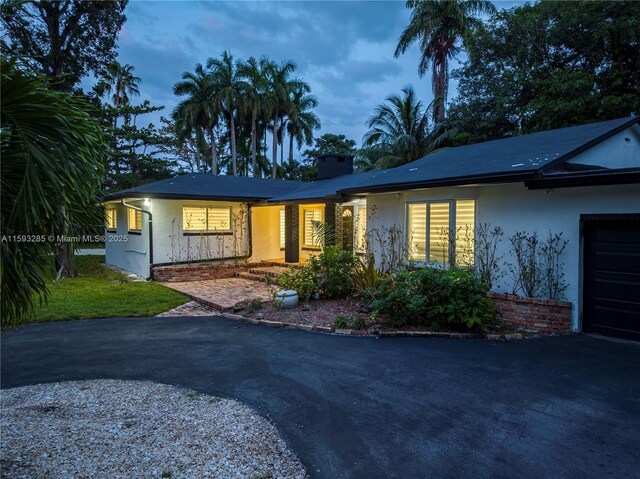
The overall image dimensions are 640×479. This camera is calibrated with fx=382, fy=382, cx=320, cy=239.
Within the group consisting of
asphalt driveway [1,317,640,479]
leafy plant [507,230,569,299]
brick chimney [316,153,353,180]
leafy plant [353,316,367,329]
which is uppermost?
brick chimney [316,153,353,180]

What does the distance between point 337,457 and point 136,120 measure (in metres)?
32.4

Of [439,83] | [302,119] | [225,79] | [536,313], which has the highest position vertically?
[225,79]

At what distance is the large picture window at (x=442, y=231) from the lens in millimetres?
8750

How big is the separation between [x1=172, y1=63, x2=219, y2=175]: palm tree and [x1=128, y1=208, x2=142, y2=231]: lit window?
17172 mm

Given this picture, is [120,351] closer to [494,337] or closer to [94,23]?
[494,337]

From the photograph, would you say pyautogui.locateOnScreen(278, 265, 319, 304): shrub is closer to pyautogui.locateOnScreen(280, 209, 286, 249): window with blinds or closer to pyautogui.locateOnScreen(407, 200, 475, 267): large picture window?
pyautogui.locateOnScreen(407, 200, 475, 267): large picture window

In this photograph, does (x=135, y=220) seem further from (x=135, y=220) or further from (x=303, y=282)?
(x=303, y=282)

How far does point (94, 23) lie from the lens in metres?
13.6

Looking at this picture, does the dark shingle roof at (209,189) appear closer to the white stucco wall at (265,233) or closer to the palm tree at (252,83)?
the white stucco wall at (265,233)

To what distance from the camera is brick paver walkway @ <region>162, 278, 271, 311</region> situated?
9539mm

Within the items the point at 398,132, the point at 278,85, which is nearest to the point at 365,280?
the point at 398,132

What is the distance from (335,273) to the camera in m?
9.35

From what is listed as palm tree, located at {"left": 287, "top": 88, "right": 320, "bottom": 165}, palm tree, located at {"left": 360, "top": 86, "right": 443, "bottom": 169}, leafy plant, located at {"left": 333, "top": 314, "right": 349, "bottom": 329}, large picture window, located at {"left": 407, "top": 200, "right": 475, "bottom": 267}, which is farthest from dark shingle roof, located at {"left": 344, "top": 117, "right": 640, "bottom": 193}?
palm tree, located at {"left": 287, "top": 88, "right": 320, "bottom": 165}

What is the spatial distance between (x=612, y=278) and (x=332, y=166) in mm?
12780
